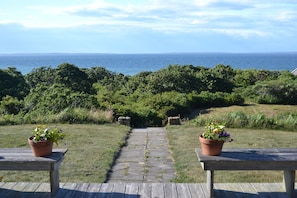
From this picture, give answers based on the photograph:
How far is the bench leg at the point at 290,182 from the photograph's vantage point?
4.35 metres

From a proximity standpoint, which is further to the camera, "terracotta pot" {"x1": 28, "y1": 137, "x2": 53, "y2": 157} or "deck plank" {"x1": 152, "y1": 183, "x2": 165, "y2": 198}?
"deck plank" {"x1": 152, "y1": 183, "x2": 165, "y2": 198}

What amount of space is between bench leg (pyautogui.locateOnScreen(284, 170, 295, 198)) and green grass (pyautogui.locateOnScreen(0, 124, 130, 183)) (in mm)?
2604

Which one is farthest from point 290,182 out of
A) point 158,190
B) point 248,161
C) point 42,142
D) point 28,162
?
point 28,162

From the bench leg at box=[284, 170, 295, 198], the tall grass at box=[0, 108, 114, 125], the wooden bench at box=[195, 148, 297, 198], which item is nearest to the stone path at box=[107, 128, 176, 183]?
the wooden bench at box=[195, 148, 297, 198]

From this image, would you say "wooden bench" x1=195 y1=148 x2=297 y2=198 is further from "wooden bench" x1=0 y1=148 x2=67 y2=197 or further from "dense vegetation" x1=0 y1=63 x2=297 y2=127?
"dense vegetation" x1=0 y1=63 x2=297 y2=127

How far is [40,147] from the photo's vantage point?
4.09 meters

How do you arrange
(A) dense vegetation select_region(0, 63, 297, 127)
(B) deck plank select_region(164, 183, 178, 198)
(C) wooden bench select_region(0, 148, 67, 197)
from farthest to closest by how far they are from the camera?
(A) dense vegetation select_region(0, 63, 297, 127) < (B) deck plank select_region(164, 183, 178, 198) < (C) wooden bench select_region(0, 148, 67, 197)

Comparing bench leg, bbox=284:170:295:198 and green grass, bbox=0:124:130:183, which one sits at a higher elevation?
bench leg, bbox=284:170:295:198

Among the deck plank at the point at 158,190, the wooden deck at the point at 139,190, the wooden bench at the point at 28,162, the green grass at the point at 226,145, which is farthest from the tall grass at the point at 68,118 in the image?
the wooden bench at the point at 28,162

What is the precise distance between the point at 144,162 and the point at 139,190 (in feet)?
5.82

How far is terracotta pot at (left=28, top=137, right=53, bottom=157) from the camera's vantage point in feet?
13.3

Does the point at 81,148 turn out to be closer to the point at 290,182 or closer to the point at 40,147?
the point at 40,147

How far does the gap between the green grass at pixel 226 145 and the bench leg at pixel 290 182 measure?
85 centimetres

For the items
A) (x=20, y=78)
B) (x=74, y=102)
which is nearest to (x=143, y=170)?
(x=74, y=102)
